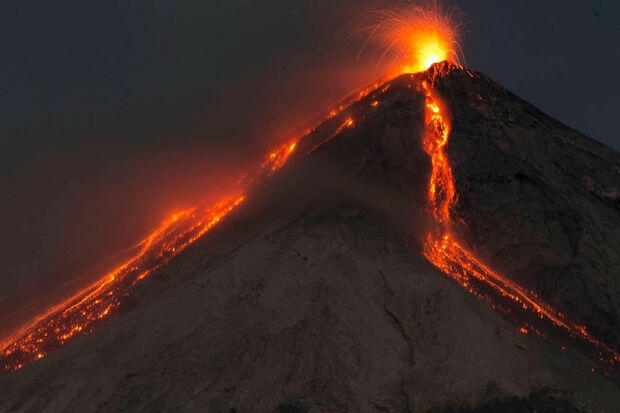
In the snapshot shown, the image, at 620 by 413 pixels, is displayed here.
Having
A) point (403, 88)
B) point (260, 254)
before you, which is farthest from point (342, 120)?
point (260, 254)

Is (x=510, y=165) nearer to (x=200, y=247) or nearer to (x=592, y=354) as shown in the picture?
(x=592, y=354)

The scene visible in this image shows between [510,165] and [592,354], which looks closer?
[592,354]

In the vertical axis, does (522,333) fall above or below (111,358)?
below

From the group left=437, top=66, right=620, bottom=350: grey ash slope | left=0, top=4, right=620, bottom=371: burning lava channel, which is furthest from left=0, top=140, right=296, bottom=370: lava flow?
left=437, top=66, right=620, bottom=350: grey ash slope

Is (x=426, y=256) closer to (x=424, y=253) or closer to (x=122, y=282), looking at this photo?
(x=424, y=253)

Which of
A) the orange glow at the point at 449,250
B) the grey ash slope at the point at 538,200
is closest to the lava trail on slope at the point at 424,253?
the orange glow at the point at 449,250

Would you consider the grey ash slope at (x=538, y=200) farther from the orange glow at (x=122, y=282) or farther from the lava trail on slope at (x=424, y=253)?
the orange glow at (x=122, y=282)

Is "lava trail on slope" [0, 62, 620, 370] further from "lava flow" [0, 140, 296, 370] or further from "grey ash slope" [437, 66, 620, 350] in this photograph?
"grey ash slope" [437, 66, 620, 350]

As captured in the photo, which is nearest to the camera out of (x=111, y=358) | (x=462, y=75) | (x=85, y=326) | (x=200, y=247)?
(x=111, y=358)
